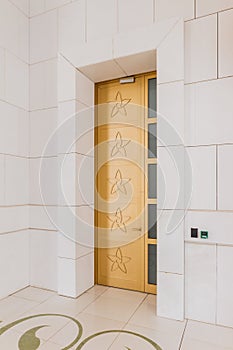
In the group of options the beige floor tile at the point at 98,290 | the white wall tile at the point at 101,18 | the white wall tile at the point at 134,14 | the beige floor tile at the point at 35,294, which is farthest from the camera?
the beige floor tile at the point at 98,290

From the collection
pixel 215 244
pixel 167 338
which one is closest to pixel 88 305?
pixel 167 338

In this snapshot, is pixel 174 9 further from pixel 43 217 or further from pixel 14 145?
pixel 43 217

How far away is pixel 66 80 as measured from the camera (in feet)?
6.29

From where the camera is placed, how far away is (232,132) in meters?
1.48

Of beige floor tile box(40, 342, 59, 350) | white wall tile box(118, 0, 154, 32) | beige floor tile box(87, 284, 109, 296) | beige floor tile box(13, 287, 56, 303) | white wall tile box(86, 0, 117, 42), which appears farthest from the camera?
beige floor tile box(87, 284, 109, 296)

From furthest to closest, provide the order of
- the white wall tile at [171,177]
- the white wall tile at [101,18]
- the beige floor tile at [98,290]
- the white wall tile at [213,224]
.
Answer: the beige floor tile at [98,290]
the white wall tile at [101,18]
the white wall tile at [171,177]
the white wall tile at [213,224]

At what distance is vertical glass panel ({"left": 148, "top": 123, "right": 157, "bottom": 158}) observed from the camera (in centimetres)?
193

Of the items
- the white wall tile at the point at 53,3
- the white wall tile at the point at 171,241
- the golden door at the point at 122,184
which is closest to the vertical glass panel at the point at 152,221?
the golden door at the point at 122,184

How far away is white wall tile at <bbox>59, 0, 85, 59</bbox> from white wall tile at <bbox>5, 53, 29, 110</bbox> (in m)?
0.37

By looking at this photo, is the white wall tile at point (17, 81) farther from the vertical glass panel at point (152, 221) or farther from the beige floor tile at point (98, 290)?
the beige floor tile at point (98, 290)

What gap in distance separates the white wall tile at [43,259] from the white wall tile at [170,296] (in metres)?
0.86

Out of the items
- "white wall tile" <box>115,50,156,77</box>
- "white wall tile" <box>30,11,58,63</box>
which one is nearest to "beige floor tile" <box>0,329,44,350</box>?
"white wall tile" <box>115,50,156,77</box>

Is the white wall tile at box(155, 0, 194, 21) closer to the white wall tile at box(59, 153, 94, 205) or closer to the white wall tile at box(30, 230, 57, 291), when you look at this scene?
the white wall tile at box(59, 153, 94, 205)

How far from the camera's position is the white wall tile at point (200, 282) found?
1.53m
